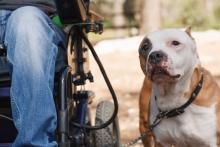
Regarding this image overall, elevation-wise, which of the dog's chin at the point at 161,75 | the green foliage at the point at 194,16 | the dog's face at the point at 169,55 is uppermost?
the dog's face at the point at 169,55

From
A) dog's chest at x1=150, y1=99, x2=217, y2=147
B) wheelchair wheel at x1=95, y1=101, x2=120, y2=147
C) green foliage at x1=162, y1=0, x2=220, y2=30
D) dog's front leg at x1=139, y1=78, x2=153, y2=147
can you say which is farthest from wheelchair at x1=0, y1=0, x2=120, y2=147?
green foliage at x1=162, y1=0, x2=220, y2=30

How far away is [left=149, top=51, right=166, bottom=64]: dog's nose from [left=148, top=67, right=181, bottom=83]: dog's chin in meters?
0.04

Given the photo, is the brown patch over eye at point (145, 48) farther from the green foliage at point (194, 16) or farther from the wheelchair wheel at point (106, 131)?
the green foliage at point (194, 16)

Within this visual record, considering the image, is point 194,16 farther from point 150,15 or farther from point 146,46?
point 146,46

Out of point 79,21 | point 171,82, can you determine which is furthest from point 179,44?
point 79,21

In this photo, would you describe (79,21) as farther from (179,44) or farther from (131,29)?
(131,29)

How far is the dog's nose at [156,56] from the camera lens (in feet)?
11.1

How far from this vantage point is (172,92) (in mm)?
3654

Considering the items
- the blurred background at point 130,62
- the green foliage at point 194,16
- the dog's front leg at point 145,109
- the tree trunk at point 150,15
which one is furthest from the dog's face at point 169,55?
the green foliage at point 194,16

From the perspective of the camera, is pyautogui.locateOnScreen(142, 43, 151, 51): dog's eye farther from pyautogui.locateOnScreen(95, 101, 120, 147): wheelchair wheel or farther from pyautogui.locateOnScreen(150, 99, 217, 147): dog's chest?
pyautogui.locateOnScreen(95, 101, 120, 147): wheelchair wheel

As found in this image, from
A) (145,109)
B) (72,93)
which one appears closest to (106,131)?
(145,109)

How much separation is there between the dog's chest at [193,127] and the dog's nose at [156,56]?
0.41 m

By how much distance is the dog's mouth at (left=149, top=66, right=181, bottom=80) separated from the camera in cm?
340

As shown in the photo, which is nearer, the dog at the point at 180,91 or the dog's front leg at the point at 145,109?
the dog at the point at 180,91
